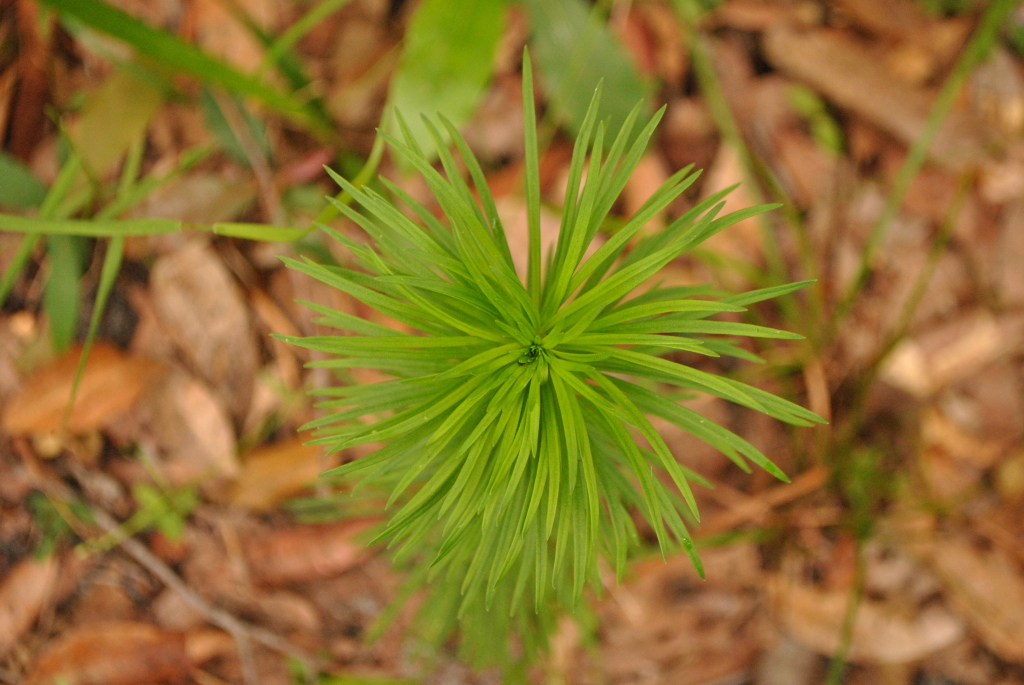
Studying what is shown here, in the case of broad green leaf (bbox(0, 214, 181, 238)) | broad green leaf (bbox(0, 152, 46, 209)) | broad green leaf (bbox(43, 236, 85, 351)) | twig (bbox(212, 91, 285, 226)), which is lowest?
broad green leaf (bbox(43, 236, 85, 351))

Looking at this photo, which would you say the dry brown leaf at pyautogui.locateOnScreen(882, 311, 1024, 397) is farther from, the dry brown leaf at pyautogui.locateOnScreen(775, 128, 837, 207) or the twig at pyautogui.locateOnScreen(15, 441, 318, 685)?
the twig at pyautogui.locateOnScreen(15, 441, 318, 685)

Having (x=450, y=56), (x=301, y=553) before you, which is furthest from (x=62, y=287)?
(x=450, y=56)

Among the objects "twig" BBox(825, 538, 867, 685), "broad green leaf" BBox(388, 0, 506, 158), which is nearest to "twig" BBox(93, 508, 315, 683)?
"broad green leaf" BBox(388, 0, 506, 158)

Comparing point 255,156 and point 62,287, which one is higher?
point 255,156

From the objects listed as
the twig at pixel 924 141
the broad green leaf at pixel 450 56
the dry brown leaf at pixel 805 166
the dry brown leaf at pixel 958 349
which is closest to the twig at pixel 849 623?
the dry brown leaf at pixel 958 349

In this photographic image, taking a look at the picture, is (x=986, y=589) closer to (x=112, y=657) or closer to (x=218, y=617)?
(x=218, y=617)
